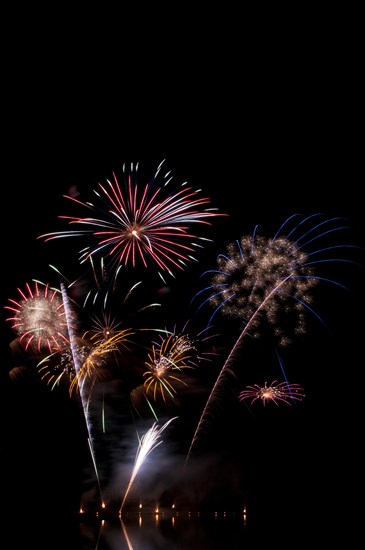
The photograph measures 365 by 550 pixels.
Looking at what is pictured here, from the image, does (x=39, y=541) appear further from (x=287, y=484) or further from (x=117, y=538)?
(x=287, y=484)

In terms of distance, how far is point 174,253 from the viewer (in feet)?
57.2

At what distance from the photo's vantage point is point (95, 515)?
38.4 meters

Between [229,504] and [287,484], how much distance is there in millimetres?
9523

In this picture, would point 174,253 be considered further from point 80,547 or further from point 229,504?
point 229,504

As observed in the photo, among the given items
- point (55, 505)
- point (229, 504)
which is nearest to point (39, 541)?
point (55, 505)

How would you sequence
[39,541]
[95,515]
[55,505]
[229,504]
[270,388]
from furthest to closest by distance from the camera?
[229,504] < [95,515] < [55,505] < [270,388] < [39,541]

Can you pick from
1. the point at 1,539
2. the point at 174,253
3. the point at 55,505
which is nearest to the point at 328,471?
the point at 55,505

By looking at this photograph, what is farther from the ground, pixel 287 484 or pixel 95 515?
pixel 287 484

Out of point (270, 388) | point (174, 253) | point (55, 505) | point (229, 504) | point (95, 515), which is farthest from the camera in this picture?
point (229, 504)

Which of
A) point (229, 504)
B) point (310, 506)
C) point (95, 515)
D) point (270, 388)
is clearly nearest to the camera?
point (270, 388)

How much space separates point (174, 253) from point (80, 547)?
1019 centimetres

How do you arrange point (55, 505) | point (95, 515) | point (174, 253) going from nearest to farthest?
point (174, 253) → point (55, 505) → point (95, 515)

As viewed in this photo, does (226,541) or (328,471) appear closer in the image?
(226,541)

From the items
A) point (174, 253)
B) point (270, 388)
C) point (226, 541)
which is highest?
point (174, 253)
